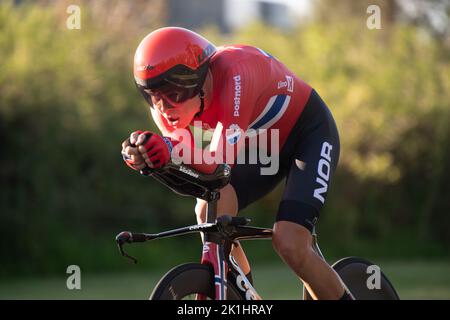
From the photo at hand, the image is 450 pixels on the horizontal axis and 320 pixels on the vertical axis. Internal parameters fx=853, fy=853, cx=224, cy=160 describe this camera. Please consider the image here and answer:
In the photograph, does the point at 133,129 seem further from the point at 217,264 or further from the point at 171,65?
the point at 217,264

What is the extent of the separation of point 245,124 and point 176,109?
0.42 metres

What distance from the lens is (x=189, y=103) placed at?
4883 mm

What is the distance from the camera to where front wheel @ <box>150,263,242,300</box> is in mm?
4293

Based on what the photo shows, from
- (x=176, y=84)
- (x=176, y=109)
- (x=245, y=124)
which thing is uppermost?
(x=176, y=84)

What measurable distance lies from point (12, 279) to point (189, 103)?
9.64 metres

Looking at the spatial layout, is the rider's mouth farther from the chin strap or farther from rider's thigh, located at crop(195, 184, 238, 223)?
rider's thigh, located at crop(195, 184, 238, 223)

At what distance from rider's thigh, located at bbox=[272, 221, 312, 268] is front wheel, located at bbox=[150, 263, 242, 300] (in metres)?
0.46

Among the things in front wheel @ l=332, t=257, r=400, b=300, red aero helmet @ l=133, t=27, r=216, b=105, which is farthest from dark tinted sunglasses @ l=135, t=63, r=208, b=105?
front wheel @ l=332, t=257, r=400, b=300

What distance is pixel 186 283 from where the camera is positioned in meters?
4.41

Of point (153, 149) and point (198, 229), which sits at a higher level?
point (153, 149)

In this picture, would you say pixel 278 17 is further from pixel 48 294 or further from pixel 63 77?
pixel 48 294

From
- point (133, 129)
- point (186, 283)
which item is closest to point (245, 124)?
point (186, 283)

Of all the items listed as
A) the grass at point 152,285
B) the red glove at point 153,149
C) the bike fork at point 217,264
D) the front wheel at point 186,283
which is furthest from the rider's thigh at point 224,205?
the grass at point 152,285

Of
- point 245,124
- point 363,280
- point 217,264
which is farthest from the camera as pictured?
point 363,280
